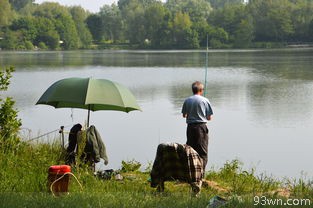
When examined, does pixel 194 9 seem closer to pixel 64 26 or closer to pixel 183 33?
pixel 183 33

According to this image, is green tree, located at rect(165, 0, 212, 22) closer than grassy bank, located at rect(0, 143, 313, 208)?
No

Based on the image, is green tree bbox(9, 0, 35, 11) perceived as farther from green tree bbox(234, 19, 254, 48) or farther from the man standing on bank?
the man standing on bank

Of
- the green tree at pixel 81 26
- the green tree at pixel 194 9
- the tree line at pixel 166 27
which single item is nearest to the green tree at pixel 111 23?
the tree line at pixel 166 27

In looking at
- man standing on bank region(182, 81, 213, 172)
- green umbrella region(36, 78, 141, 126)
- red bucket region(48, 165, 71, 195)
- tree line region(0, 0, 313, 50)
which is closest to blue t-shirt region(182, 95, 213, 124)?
man standing on bank region(182, 81, 213, 172)

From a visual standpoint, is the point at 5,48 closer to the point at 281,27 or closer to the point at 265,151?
the point at 281,27

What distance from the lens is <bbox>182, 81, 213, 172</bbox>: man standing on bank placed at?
7.45 meters

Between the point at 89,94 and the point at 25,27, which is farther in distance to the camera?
the point at 25,27

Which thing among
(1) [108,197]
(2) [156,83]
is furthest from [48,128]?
(2) [156,83]

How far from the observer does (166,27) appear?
106750 mm

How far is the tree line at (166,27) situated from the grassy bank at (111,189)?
3505 inches

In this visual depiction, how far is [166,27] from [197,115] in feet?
329

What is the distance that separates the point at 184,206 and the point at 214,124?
11326 millimetres

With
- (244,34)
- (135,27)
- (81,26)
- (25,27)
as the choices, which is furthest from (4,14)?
(244,34)

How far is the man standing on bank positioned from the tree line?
294ft
